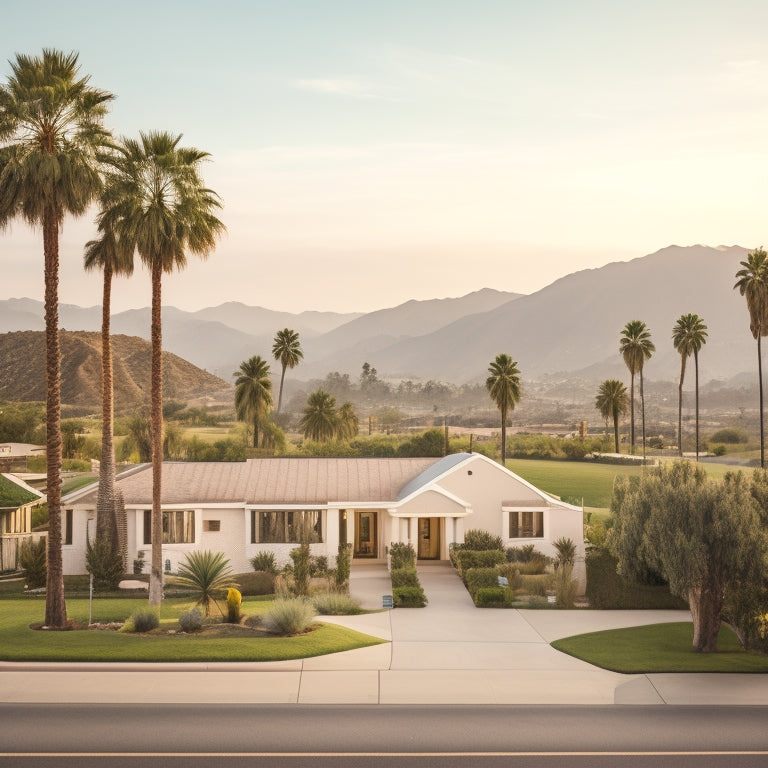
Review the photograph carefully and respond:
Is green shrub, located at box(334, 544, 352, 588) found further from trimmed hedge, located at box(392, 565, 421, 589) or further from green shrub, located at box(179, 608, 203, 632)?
green shrub, located at box(179, 608, 203, 632)

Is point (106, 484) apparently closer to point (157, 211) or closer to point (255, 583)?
point (255, 583)

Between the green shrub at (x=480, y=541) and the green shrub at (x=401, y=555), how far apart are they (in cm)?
223

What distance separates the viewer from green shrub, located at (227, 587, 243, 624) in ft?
79.3

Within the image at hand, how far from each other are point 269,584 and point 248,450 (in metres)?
40.0

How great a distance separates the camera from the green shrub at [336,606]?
27016mm

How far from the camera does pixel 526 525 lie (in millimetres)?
35594

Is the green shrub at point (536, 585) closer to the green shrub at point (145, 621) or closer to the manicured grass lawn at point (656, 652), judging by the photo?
the manicured grass lawn at point (656, 652)

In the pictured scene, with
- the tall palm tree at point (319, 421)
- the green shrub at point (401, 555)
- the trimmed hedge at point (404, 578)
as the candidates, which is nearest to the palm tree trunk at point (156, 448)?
the trimmed hedge at point (404, 578)

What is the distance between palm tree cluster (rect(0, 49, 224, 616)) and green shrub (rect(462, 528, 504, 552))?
39.9ft

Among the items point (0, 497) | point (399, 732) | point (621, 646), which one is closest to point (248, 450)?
point (0, 497)

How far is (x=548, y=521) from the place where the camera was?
35125mm

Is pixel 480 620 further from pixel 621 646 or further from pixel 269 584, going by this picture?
pixel 269 584

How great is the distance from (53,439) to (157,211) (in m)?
7.60

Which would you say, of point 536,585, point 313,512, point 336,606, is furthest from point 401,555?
point 336,606
